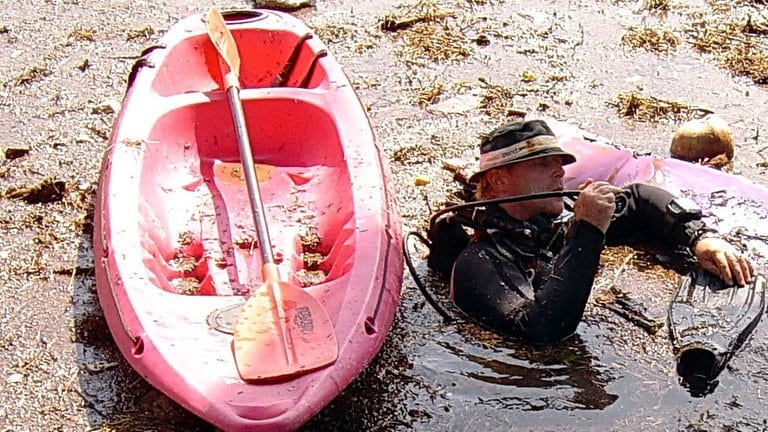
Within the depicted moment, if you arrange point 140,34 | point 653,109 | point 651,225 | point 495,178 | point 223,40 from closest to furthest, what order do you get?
point 495,178
point 651,225
point 223,40
point 653,109
point 140,34

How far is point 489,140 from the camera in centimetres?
375

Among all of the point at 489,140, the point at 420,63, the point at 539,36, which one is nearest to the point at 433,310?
the point at 489,140

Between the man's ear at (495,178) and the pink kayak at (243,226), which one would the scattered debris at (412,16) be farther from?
the man's ear at (495,178)

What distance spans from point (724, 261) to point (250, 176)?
1.78 metres

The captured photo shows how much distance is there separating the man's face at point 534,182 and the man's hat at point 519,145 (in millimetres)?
33

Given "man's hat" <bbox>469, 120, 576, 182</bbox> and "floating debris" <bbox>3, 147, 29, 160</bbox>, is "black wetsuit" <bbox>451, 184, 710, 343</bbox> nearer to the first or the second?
"man's hat" <bbox>469, 120, 576, 182</bbox>

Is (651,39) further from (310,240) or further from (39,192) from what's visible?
(39,192)

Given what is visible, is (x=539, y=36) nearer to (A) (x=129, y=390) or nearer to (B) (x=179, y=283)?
(B) (x=179, y=283)

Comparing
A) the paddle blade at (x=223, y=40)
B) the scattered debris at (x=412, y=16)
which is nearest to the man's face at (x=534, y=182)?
the paddle blade at (x=223, y=40)

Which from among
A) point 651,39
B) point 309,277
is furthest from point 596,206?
point 651,39

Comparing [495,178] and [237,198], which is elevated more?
[495,178]

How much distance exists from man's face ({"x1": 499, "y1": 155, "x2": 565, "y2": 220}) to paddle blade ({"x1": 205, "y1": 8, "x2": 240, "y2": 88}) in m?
1.47

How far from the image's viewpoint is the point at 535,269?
3641mm

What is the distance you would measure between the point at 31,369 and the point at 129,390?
42 cm
